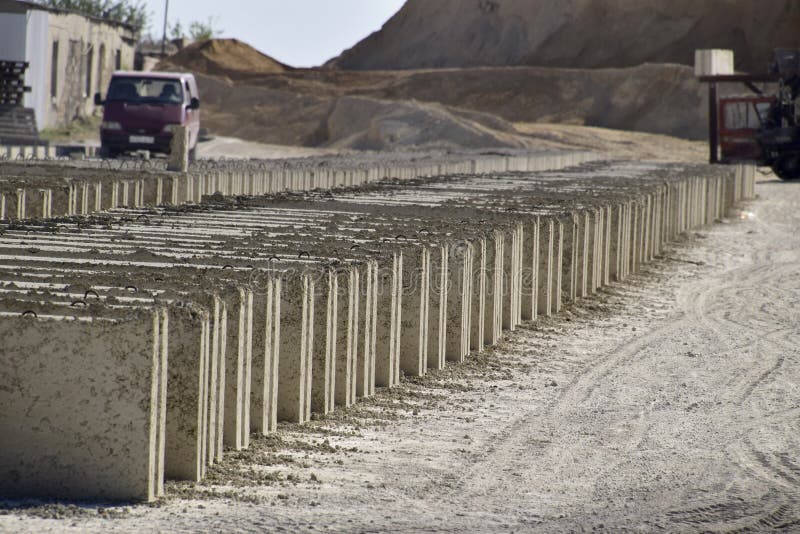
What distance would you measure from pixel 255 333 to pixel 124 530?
1863 mm

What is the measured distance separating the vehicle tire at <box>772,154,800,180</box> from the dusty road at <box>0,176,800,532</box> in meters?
21.9

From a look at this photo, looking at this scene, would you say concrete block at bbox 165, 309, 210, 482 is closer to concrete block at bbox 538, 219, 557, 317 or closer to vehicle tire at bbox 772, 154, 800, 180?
concrete block at bbox 538, 219, 557, 317

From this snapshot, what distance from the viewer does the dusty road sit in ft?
17.6

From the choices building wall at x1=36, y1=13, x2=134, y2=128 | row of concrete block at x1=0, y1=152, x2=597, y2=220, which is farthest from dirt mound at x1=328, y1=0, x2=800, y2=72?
row of concrete block at x1=0, y1=152, x2=597, y2=220

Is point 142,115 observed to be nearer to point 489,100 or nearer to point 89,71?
point 89,71

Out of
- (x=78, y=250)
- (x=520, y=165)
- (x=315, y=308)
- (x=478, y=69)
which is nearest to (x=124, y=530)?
(x=315, y=308)

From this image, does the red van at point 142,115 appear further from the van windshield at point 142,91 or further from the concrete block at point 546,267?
the concrete block at point 546,267

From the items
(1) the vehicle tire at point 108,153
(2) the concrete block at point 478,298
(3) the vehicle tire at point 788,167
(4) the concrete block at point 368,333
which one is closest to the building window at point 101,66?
(1) the vehicle tire at point 108,153

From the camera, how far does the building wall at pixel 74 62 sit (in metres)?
37.4

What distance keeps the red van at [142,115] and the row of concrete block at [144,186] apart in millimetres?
5367

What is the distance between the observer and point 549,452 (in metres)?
6.80

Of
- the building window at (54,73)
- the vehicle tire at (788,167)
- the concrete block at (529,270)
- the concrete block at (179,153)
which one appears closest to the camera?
the concrete block at (529,270)

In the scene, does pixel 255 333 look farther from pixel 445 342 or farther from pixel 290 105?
pixel 290 105

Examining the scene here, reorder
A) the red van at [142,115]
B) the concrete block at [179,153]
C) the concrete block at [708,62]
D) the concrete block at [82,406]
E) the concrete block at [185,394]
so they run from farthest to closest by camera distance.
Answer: the concrete block at [708,62] → the red van at [142,115] → the concrete block at [179,153] → the concrete block at [185,394] → the concrete block at [82,406]
